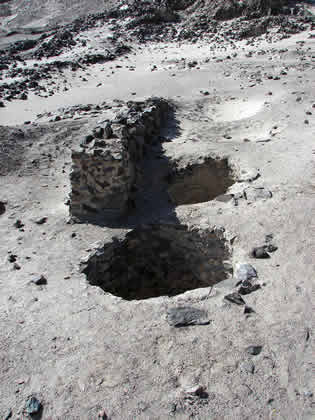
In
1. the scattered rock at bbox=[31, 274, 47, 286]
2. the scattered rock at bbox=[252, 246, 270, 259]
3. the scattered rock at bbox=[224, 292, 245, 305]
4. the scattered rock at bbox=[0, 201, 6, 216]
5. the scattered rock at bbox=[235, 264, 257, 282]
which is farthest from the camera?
the scattered rock at bbox=[0, 201, 6, 216]

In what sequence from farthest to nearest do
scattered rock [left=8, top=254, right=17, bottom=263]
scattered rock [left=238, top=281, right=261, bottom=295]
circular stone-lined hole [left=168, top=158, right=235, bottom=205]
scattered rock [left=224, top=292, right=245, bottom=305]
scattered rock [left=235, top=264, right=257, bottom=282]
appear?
circular stone-lined hole [left=168, top=158, right=235, bottom=205] → scattered rock [left=8, top=254, right=17, bottom=263] → scattered rock [left=235, top=264, right=257, bottom=282] → scattered rock [left=238, top=281, right=261, bottom=295] → scattered rock [left=224, top=292, right=245, bottom=305]

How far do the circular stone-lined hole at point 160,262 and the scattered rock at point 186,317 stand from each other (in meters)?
1.34

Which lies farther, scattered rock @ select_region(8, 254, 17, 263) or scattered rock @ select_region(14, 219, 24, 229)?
scattered rock @ select_region(14, 219, 24, 229)

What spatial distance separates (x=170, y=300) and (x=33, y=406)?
126cm

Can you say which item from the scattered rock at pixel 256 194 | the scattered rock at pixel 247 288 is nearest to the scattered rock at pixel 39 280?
the scattered rock at pixel 247 288

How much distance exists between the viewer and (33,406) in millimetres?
2162

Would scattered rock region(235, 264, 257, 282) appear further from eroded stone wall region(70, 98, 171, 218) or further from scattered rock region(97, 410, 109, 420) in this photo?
eroded stone wall region(70, 98, 171, 218)

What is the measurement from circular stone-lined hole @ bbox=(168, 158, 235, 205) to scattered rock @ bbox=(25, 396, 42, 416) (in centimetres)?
393

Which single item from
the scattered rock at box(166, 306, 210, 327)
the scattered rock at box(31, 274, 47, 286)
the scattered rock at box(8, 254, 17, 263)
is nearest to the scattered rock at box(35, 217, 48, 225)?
the scattered rock at box(8, 254, 17, 263)

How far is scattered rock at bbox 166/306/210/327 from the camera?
8.90ft

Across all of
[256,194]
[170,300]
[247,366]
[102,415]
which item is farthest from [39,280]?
[256,194]

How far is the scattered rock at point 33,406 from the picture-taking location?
7.01ft

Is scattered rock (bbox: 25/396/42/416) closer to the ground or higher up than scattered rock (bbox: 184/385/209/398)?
higher up

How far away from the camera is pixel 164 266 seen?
4.73 m
